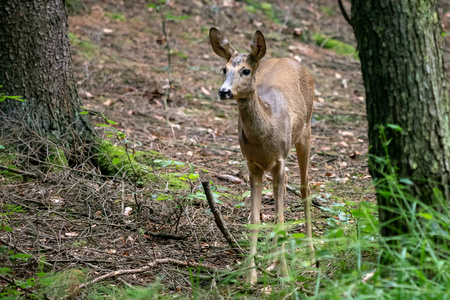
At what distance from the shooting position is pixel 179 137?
6965 mm

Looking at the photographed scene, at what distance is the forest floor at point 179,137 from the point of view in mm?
4031

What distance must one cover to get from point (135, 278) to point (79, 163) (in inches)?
71.5

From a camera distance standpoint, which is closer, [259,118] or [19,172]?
[259,118]

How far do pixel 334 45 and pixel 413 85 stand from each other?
30.7ft

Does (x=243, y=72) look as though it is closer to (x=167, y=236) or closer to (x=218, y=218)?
(x=218, y=218)

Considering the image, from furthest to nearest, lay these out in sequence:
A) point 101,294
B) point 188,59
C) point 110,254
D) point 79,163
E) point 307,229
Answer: point 188,59 → point 79,163 → point 307,229 → point 110,254 → point 101,294

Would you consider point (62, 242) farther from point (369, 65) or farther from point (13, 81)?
point (369, 65)

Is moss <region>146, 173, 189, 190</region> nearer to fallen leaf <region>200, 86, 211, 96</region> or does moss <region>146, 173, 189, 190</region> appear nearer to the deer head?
the deer head

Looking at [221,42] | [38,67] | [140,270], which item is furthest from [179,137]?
[140,270]

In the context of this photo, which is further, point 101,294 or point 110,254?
point 110,254

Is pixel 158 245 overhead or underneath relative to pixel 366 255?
underneath

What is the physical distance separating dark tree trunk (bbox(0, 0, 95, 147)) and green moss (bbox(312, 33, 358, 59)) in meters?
7.80

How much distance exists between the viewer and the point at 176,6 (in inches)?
469

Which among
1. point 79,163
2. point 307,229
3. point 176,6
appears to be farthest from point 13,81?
point 176,6
